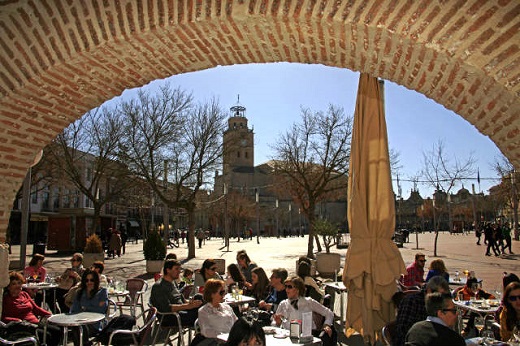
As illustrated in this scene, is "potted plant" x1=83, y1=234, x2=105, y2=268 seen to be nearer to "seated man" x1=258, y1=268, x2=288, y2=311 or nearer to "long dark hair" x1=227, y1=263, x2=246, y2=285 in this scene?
"long dark hair" x1=227, y1=263, x2=246, y2=285

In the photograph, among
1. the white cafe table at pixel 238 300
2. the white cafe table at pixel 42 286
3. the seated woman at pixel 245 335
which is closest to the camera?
the seated woman at pixel 245 335

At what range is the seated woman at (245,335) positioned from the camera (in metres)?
3.43

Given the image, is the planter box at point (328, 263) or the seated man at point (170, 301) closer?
the seated man at point (170, 301)

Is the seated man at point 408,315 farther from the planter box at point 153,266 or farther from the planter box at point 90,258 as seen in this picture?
the planter box at point 90,258

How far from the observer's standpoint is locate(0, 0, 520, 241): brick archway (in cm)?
308

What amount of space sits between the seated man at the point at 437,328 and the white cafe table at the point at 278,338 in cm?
116

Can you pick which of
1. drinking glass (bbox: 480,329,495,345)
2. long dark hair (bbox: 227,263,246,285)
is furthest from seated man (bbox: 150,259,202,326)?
drinking glass (bbox: 480,329,495,345)

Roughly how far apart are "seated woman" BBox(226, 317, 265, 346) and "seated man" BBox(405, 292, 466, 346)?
4.18 feet

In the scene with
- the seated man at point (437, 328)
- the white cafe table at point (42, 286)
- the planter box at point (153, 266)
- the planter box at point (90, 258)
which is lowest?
the planter box at point (153, 266)

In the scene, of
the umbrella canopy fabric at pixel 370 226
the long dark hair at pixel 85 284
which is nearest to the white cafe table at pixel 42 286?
the long dark hair at pixel 85 284

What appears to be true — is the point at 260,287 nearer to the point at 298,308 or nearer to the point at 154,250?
the point at 298,308

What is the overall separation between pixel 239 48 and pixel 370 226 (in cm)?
293

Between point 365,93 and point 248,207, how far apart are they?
190 ft

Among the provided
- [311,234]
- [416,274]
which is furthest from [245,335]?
[311,234]
